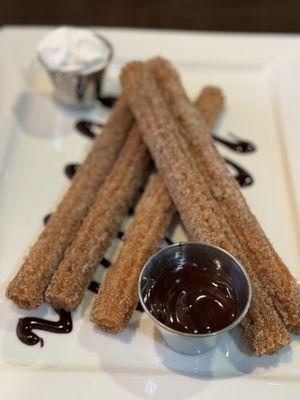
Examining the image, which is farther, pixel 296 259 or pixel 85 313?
pixel 296 259

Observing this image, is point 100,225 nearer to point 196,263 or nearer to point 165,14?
point 196,263

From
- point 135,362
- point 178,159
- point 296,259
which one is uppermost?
point 178,159

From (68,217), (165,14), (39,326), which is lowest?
(39,326)

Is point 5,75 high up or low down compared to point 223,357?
up

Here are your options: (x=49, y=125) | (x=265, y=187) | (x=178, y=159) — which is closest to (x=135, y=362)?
(x=178, y=159)

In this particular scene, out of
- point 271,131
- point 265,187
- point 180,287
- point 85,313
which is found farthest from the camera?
point 271,131

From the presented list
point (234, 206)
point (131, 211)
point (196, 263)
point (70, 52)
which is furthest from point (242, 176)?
point (70, 52)

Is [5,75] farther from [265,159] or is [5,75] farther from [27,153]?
[265,159]
